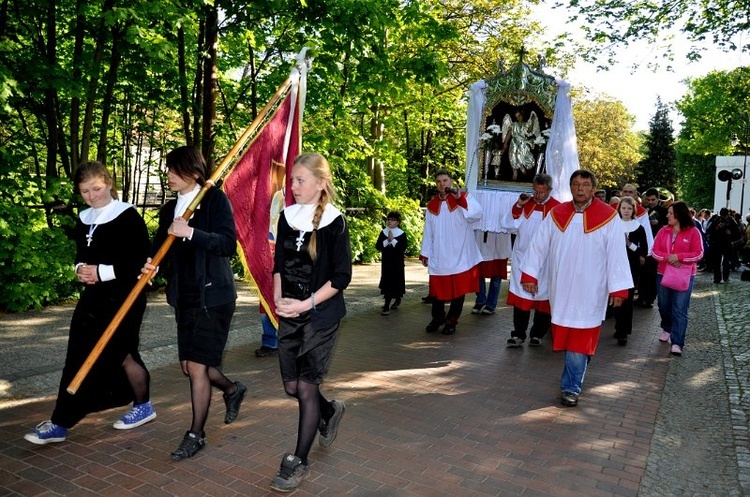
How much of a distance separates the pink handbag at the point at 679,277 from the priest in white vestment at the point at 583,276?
246 cm

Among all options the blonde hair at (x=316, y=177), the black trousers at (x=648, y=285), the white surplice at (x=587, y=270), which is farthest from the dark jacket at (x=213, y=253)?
the black trousers at (x=648, y=285)

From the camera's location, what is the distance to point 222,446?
4.54 meters

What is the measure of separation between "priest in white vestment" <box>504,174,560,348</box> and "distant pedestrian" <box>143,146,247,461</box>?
3.67 meters

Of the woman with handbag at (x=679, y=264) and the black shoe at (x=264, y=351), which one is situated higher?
the woman with handbag at (x=679, y=264)

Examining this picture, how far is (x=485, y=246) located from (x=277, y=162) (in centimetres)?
620

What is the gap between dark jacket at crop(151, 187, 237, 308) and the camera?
Answer: 414cm

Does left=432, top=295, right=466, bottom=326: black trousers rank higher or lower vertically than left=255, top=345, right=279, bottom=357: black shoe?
higher

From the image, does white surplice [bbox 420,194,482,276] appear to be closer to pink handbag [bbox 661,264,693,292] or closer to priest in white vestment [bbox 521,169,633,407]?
pink handbag [bbox 661,264,693,292]

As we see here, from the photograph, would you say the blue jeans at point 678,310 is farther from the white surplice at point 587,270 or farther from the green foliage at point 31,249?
the green foliage at point 31,249

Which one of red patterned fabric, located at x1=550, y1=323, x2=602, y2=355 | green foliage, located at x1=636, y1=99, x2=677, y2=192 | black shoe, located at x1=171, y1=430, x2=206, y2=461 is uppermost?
green foliage, located at x1=636, y1=99, x2=677, y2=192

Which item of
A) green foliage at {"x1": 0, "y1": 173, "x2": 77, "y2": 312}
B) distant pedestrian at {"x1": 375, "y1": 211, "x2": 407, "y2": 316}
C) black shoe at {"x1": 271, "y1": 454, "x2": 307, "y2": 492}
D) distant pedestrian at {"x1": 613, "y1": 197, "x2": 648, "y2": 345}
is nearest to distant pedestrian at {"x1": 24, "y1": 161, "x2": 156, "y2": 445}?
black shoe at {"x1": 271, "y1": 454, "x2": 307, "y2": 492}

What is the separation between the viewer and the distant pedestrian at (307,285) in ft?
12.6

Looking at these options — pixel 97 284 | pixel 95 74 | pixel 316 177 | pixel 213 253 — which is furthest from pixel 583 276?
pixel 95 74

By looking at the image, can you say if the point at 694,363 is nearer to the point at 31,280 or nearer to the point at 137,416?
the point at 137,416
